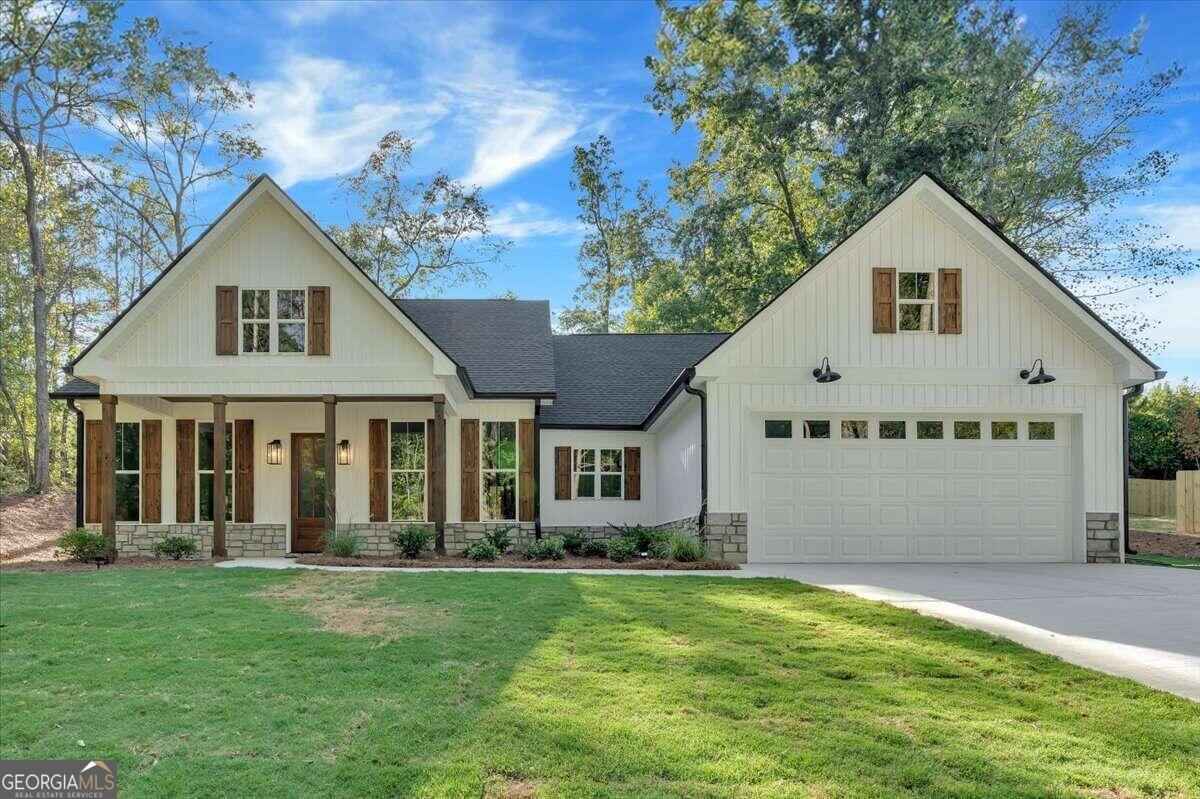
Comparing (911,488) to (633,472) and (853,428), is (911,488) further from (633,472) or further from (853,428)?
(633,472)

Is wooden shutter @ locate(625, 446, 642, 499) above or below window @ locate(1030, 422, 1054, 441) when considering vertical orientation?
below

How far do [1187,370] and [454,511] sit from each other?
34088 mm

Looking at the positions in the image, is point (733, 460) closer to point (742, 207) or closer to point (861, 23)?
point (742, 207)

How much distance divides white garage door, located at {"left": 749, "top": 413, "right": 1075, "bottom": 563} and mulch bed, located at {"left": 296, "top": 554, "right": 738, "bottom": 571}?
58.6 inches

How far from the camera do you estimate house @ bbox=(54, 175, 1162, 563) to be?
11.6 m

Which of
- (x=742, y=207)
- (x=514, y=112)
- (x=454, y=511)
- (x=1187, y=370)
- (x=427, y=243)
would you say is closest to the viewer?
(x=454, y=511)

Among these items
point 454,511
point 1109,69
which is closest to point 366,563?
point 454,511

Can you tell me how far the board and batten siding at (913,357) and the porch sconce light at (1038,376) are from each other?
118 mm

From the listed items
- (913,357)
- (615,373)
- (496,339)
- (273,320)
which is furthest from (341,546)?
(913,357)

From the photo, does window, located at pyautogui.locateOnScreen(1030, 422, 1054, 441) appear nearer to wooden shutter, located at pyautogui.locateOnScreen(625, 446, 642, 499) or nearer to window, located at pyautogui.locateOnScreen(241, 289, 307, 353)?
wooden shutter, located at pyautogui.locateOnScreen(625, 446, 642, 499)

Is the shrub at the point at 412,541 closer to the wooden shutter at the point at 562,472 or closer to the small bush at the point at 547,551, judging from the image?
the small bush at the point at 547,551

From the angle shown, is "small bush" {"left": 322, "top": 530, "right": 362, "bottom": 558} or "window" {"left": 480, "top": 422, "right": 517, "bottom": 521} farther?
"window" {"left": 480, "top": 422, "right": 517, "bottom": 521}

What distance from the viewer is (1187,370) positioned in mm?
31703

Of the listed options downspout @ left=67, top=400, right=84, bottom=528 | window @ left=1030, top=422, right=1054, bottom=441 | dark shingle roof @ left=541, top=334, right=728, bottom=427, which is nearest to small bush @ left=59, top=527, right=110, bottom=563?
downspout @ left=67, top=400, right=84, bottom=528
